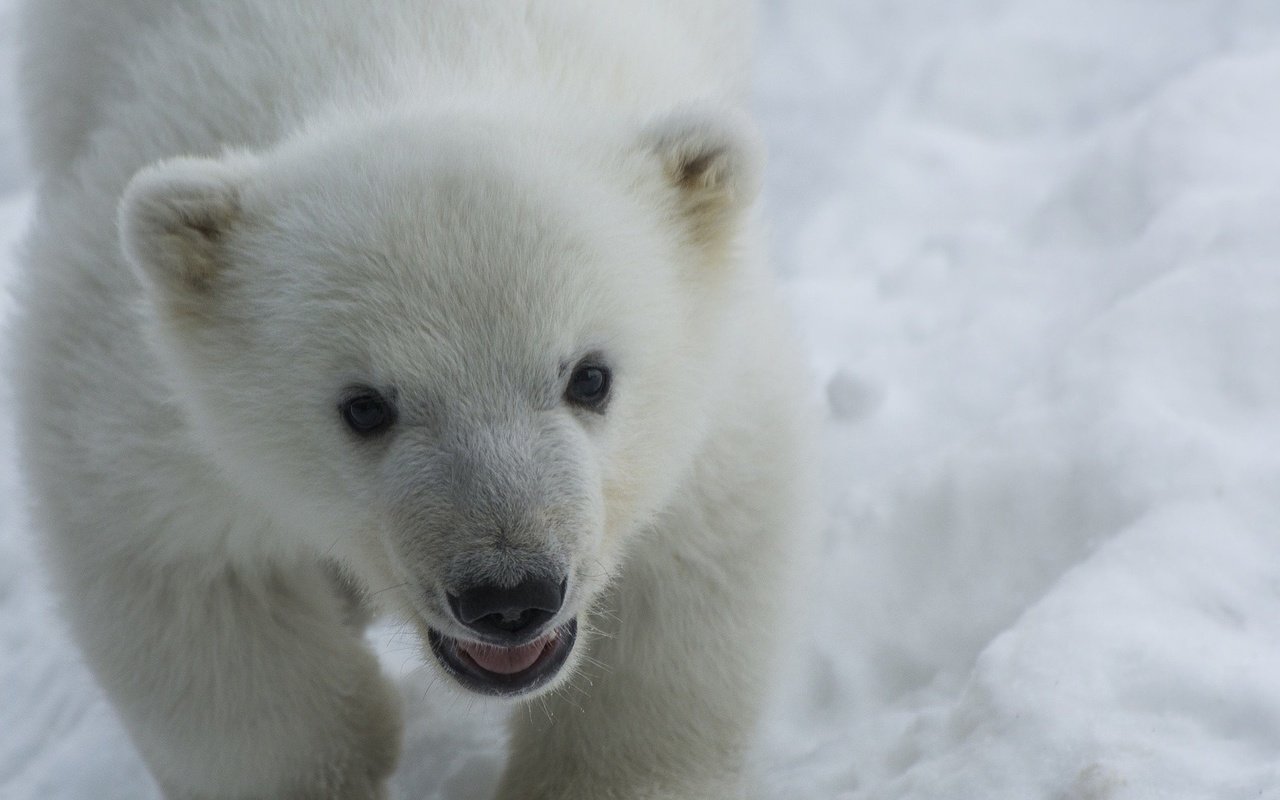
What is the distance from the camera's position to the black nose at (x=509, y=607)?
2.50 m

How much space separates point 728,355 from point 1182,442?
1.37 m

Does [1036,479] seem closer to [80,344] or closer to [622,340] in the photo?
[622,340]

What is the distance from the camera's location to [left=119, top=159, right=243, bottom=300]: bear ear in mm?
2840

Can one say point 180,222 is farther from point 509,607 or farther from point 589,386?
point 509,607

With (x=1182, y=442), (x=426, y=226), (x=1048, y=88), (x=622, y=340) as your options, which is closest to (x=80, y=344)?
(x=426, y=226)

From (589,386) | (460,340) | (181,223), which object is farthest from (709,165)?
(181,223)

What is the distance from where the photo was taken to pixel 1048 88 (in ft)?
20.3

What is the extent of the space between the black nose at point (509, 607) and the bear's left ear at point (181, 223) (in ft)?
2.88

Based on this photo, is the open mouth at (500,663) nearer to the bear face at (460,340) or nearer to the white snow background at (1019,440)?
the bear face at (460,340)

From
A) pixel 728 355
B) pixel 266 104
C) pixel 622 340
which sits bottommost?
pixel 622 340

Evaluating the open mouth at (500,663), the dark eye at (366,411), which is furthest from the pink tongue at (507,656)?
the dark eye at (366,411)

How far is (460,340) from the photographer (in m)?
2.64

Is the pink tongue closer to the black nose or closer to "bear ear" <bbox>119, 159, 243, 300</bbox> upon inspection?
the black nose

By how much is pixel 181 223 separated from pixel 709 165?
1.02 metres
